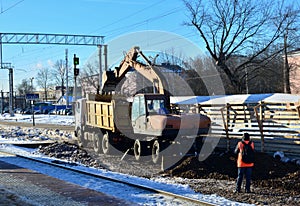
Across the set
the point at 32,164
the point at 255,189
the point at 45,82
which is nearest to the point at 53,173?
the point at 32,164

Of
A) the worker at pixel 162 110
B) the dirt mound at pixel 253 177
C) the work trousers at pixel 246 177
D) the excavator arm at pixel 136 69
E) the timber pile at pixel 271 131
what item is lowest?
the dirt mound at pixel 253 177

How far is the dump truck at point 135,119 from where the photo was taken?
1566 centimetres

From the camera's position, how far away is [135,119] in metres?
17.2

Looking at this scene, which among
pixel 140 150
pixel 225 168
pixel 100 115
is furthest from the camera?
pixel 100 115

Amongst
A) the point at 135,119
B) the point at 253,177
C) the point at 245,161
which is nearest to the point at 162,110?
the point at 135,119

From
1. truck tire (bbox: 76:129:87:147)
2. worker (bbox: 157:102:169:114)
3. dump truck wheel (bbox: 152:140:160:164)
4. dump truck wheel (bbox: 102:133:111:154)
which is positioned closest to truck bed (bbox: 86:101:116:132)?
dump truck wheel (bbox: 102:133:111:154)

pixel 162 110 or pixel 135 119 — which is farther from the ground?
pixel 162 110

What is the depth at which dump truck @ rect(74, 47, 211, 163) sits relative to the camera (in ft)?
51.4

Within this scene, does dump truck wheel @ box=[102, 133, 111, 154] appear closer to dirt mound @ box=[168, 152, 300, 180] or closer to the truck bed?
the truck bed

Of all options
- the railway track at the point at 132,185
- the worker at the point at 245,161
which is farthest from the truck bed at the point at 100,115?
the worker at the point at 245,161

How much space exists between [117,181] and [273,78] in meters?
58.1

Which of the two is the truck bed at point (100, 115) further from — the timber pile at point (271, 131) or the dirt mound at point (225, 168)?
the dirt mound at point (225, 168)

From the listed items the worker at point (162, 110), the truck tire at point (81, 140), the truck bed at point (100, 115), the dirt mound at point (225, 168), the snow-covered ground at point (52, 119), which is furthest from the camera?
the snow-covered ground at point (52, 119)

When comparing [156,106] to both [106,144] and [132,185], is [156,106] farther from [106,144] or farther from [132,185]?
[132,185]
